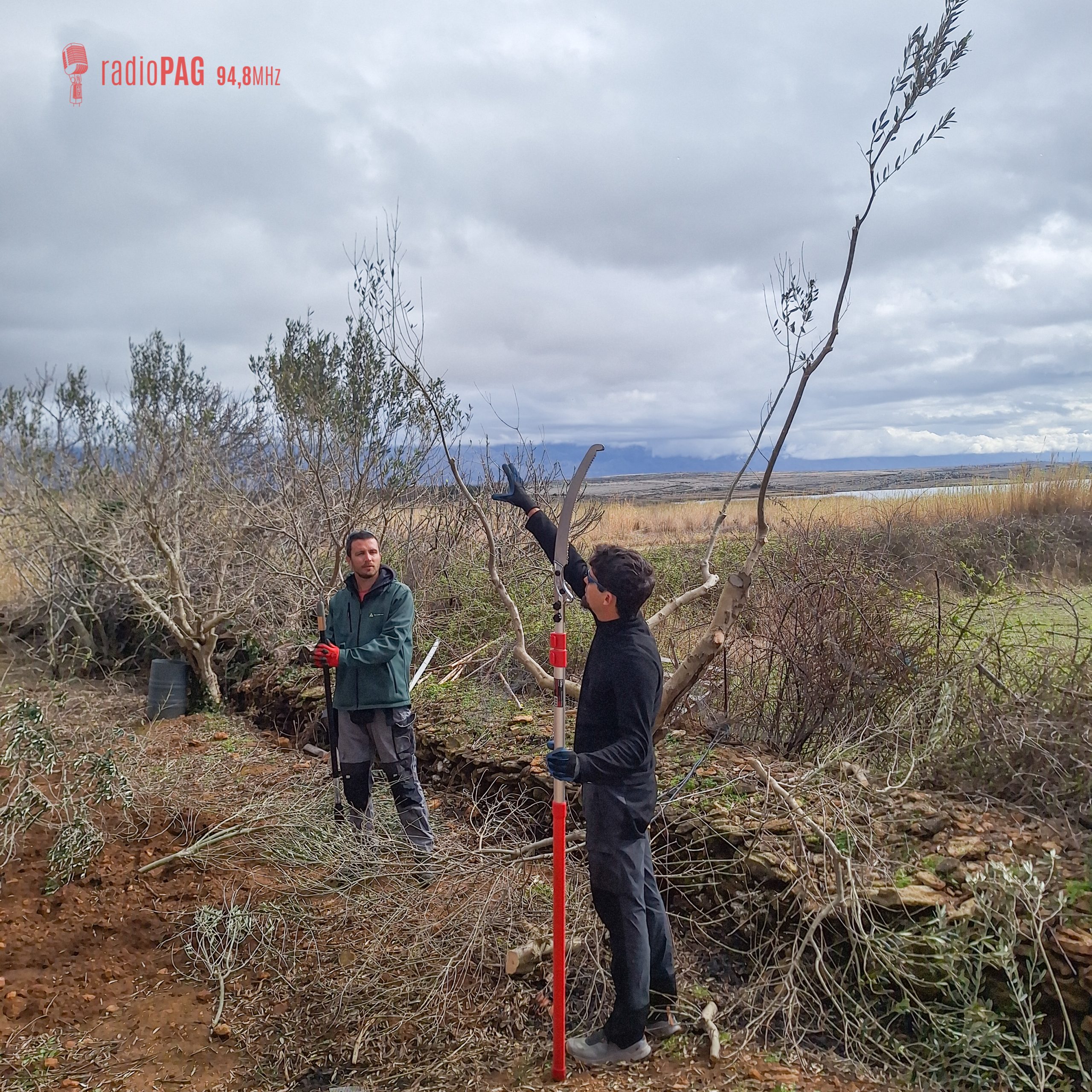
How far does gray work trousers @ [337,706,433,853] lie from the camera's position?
4832 mm

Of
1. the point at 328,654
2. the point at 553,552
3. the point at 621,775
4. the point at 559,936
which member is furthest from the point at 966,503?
the point at 559,936

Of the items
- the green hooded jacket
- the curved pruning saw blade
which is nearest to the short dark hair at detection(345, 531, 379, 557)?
the green hooded jacket

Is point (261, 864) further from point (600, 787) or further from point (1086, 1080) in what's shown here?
point (1086, 1080)

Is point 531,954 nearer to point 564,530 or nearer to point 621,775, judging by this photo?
point 621,775

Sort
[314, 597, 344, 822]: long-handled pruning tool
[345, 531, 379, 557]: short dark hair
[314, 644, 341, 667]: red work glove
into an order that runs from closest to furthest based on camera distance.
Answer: [314, 644, 341, 667]: red work glove, [345, 531, 379, 557]: short dark hair, [314, 597, 344, 822]: long-handled pruning tool

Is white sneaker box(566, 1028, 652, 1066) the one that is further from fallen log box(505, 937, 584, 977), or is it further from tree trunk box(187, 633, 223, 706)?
tree trunk box(187, 633, 223, 706)

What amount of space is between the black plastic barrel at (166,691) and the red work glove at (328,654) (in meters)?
4.96

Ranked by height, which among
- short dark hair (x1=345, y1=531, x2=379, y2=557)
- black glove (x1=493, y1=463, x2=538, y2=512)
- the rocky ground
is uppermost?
black glove (x1=493, y1=463, x2=538, y2=512)

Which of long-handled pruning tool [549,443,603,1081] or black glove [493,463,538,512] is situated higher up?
black glove [493,463,538,512]

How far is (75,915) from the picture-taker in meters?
4.43

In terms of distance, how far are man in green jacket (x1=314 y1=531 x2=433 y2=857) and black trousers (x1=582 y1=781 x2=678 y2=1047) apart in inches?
71.5

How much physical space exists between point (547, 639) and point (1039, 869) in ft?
17.1

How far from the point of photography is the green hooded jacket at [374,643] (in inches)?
186

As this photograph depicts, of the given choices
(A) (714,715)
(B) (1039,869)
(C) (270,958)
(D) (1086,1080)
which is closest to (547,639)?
(A) (714,715)
